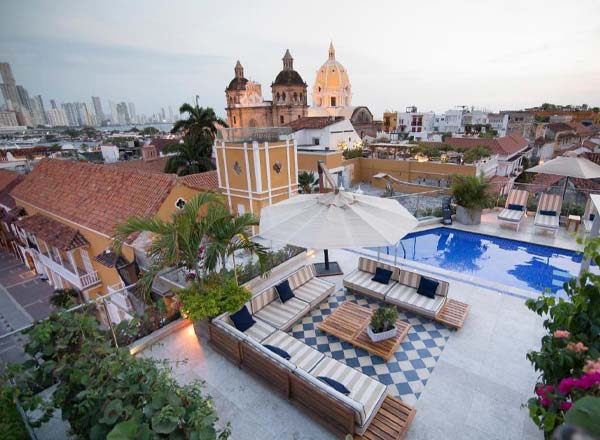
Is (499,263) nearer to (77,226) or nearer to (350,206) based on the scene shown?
(350,206)

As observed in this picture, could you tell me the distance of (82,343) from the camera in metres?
3.78

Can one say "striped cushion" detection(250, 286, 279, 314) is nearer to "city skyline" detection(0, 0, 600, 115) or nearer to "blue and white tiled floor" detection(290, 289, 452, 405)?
"blue and white tiled floor" detection(290, 289, 452, 405)

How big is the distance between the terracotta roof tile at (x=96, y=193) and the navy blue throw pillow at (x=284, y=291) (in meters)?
7.21

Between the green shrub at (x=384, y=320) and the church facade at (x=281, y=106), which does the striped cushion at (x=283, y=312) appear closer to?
the green shrub at (x=384, y=320)

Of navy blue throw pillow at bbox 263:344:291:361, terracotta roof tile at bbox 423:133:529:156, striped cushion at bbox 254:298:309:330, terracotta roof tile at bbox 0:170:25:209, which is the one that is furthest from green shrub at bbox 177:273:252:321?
terracotta roof tile at bbox 423:133:529:156

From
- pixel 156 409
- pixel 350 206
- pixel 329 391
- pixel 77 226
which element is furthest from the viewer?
pixel 77 226

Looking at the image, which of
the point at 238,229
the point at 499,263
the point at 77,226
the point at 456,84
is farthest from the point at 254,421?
the point at 456,84

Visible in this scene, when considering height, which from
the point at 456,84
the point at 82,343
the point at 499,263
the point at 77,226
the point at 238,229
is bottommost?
the point at 499,263

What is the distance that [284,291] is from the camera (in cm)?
713

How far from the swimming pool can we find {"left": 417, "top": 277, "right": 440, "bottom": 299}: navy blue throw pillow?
2.47 metres

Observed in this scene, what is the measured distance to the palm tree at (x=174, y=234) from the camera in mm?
5660

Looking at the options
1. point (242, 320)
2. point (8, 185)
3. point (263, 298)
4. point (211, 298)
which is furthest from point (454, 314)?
point (8, 185)

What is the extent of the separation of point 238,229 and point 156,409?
3.88 metres

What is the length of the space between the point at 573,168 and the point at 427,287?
848 cm
